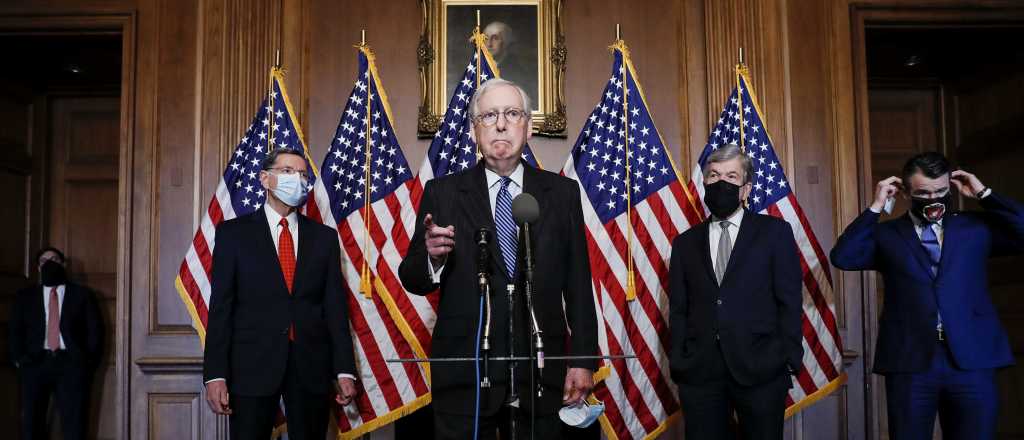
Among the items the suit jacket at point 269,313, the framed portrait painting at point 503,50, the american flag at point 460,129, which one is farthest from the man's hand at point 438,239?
the framed portrait painting at point 503,50

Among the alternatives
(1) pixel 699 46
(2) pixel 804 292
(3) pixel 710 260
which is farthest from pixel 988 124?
(3) pixel 710 260

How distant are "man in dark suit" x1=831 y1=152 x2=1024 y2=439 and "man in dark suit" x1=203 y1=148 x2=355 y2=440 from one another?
235 cm

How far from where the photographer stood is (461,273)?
271 centimetres

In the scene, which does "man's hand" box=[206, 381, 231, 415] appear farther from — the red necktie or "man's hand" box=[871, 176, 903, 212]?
"man's hand" box=[871, 176, 903, 212]

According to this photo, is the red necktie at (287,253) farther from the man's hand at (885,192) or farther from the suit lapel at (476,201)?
the man's hand at (885,192)

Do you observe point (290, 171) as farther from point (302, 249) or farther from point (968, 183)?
point (968, 183)

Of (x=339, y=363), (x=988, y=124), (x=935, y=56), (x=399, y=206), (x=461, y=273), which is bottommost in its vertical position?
(x=339, y=363)

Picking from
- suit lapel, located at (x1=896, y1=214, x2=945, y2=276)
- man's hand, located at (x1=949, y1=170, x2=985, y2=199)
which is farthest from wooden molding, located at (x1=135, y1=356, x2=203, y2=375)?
man's hand, located at (x1=949, y1=170, x2=985, y2=199)

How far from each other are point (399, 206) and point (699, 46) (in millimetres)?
2157

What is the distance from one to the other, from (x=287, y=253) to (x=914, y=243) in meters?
2.71

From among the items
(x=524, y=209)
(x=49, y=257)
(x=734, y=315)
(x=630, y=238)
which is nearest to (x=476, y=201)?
(x=524, y=209)

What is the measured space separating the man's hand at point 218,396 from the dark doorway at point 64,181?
168 inches

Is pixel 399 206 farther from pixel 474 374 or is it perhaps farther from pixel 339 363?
pixel 474 374

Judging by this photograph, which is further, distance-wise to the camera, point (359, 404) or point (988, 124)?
point (988, 124)
